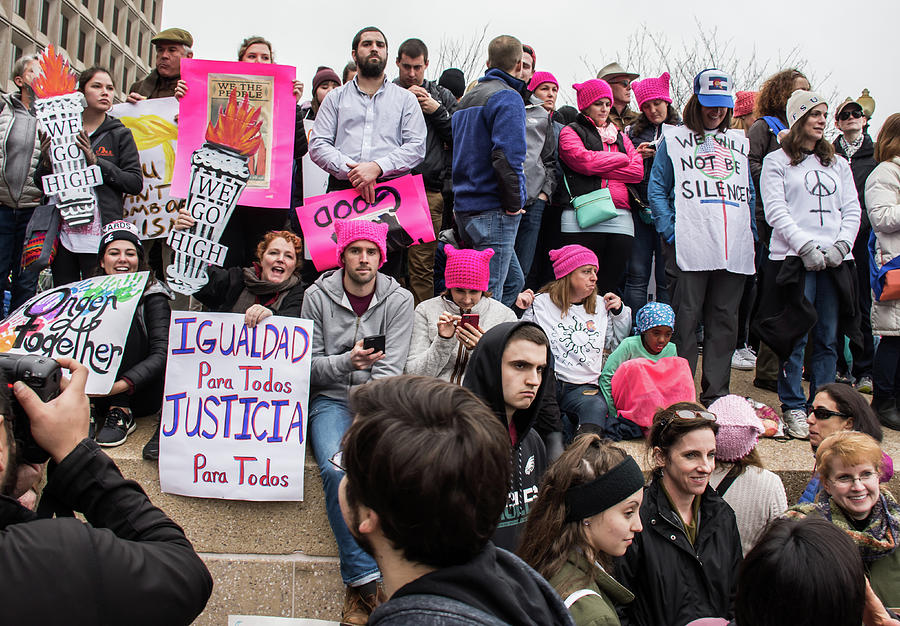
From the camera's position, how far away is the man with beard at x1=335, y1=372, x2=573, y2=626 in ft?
4.60

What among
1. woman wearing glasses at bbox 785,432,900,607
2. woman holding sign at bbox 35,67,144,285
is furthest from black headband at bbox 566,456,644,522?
woman holding sign at bbox 35,67,144,285

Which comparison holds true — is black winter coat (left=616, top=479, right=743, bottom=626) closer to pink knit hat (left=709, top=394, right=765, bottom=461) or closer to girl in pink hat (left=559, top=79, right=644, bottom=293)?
pink knit hat (left=709, top=394, right=765, bottom=461)

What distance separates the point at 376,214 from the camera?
5555 mm

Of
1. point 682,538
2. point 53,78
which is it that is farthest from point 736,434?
point 53,78

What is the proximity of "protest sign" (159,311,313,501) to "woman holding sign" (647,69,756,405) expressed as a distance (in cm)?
282

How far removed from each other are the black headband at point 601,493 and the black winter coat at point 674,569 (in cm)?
49

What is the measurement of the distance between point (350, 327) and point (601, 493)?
226 centimetres

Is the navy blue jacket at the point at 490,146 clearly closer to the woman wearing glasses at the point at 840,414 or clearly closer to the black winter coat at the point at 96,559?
the woman wearing glasses at the point at 840,414

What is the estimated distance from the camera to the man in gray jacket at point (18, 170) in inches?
230

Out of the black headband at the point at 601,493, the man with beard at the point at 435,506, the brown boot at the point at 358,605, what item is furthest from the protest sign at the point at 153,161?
the man with beard at the point at 435,506

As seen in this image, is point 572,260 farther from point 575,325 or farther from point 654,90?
point 654,90

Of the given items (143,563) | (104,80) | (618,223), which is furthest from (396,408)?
(104,80)

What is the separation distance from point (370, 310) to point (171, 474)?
56.7 inches

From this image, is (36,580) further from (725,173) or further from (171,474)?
(725,173)
